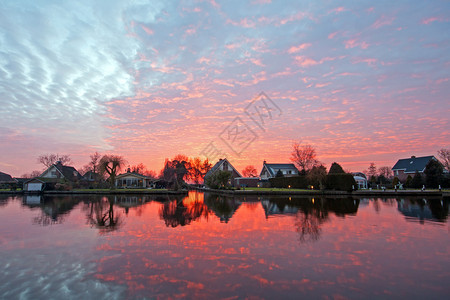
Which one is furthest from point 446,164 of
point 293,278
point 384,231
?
point 293,278

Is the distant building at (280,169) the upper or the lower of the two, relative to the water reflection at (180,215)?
upper

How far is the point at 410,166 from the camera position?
190ft

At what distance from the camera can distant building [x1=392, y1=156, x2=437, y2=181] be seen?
54253mm

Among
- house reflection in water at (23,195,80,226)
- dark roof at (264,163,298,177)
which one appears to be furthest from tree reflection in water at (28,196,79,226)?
dark roof at (264,163,298,177)

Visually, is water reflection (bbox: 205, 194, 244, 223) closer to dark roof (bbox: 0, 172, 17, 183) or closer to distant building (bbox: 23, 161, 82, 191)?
distant building (bbox: 23, 161, 82, 191)

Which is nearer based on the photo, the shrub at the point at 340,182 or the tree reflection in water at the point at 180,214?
the tree reflection in water at the point at 180,214

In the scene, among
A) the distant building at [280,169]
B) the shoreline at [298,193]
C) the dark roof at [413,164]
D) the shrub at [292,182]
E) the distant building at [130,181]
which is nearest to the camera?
the shoreline at [298,193]

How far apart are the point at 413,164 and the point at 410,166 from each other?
0.91 metres

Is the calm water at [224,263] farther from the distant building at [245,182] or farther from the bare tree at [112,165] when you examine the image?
the distant building at [245,182]

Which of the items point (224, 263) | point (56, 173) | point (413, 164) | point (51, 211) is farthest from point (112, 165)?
point (413, 164)

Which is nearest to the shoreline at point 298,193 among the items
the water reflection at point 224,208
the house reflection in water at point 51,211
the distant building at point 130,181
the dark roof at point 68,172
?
the distant building at point 130,181

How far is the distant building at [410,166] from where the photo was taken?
54.3 metres

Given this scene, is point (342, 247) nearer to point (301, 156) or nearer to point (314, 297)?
point (314, 297)

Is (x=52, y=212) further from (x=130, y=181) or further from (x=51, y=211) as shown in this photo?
(x=130, y=181)
